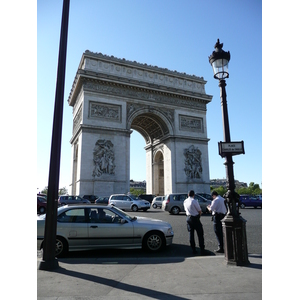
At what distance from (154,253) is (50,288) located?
345 centimetres

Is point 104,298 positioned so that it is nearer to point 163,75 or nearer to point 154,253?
point 154,253

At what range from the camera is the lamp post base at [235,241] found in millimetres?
5164

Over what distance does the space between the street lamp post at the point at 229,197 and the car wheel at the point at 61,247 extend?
4.01m

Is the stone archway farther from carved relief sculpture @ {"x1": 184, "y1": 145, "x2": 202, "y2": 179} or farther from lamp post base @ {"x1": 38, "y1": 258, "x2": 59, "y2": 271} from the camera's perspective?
lamp post base @ {"x1": 38, "y1": 258, "x2": 59, "y2": 271}

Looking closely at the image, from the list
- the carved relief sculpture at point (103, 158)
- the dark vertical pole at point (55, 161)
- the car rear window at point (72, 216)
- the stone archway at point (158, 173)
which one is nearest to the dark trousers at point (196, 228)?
the car rear window at point (72, 216)

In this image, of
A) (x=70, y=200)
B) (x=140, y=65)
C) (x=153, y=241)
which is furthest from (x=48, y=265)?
(x=140, y=65)

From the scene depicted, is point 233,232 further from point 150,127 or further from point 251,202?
point 150,127

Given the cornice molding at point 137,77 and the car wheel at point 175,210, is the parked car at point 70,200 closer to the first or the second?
the car wheel at point 175,210

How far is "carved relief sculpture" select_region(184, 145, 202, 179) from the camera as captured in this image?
34094 millimetres

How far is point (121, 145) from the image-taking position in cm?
3089

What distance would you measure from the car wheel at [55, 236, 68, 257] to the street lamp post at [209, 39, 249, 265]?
401 centimetres

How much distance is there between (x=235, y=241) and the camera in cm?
525

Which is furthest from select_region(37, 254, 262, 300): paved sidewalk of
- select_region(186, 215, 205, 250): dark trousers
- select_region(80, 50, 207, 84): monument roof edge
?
select_region(80, 50, 207, 84): monument roof edge
